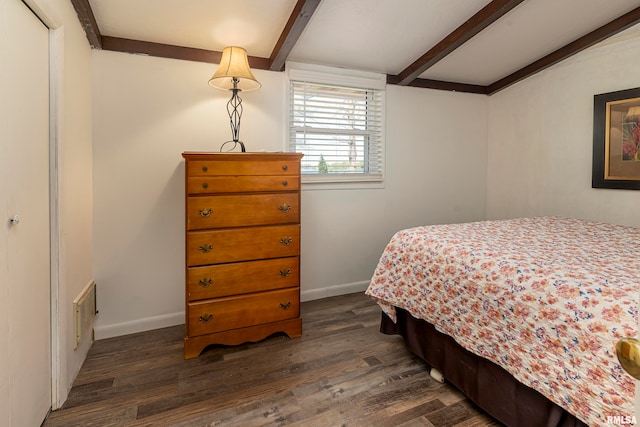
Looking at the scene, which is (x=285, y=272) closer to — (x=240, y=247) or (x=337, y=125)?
(x=240, y=247)

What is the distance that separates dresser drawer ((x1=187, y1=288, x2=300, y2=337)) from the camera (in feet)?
6.78

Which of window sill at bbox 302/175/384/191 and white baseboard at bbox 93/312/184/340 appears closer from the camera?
white baseboard at bbox 93/312/184/340

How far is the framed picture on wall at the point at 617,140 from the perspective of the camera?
2.67 m

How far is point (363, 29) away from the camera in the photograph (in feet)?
8.24

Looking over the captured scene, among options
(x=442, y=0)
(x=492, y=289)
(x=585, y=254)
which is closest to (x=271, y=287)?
(x=492, y=289)

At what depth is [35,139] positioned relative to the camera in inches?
57.1

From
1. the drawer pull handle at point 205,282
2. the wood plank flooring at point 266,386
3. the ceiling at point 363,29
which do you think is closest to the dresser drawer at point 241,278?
the drawer pull handle at point 205,282

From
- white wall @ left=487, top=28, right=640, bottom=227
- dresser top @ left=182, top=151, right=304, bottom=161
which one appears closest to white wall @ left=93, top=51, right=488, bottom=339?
dresser top @ left=182, top=151, right=304, bottom=161

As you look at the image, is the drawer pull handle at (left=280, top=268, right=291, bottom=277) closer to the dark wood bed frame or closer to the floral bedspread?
the floral bedspread

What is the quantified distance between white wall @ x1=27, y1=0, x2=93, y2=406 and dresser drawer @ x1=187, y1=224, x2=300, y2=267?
24.3 inches

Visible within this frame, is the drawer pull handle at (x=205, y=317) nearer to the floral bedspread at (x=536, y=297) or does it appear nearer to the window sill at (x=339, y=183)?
the floral bedspread at (x=536, y=297)

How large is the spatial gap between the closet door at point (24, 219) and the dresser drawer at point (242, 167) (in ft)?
2.36

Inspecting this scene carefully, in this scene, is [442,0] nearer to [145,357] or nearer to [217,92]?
[217,92]

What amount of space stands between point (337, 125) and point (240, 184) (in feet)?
4.51
